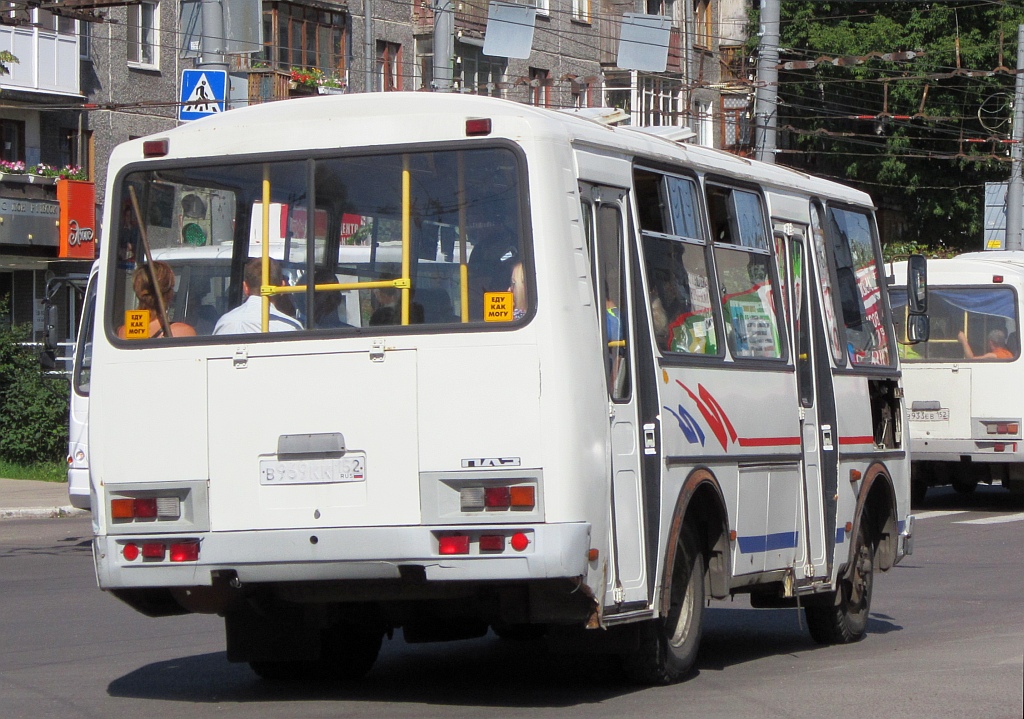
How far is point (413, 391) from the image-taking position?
7570mm

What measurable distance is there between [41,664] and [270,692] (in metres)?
1.70

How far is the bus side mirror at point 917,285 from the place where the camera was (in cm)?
1196

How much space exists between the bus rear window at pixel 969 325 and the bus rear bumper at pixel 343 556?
15.2 metres

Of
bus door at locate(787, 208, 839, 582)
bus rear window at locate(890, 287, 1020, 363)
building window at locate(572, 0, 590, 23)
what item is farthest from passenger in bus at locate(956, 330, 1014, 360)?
building window at locate(572, 0, 590, 23)

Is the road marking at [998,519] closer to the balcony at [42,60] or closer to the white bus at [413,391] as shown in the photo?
the white bus at [413,391]

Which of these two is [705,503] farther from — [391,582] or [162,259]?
[162,259]

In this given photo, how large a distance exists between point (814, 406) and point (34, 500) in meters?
14.3

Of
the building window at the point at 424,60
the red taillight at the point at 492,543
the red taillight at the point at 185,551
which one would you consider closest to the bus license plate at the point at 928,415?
the red taillight at the point at 492,543

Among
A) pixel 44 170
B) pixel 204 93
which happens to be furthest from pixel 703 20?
pixel 204 93

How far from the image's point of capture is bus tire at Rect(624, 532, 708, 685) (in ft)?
27.6

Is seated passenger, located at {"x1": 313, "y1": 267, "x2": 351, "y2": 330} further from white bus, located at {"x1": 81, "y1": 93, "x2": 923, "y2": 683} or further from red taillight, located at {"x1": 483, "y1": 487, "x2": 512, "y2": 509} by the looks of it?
red taillight, located at {"x1": 483, "y1": 487, "x2": 512, "y2": 509}

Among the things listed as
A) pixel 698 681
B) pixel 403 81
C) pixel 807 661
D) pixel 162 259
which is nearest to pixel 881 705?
pixel 698 681

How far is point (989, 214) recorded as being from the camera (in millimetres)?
40125

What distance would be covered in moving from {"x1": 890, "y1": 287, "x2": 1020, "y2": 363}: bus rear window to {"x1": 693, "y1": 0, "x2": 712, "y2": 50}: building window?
3326 centimetres
